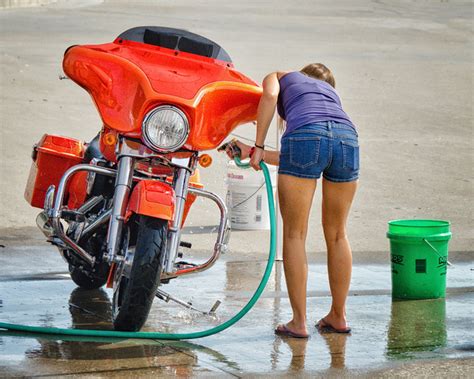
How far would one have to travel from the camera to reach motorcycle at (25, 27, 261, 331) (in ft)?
18.9

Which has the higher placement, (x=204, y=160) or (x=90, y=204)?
(x=204, y=160)

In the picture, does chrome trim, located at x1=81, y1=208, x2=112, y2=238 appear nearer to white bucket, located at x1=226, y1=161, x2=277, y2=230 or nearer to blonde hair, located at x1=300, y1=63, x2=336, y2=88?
blonde hair, located at x1=300, y1=63, x2=336, y2=88

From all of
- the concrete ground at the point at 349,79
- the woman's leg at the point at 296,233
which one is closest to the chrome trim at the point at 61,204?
the woman's leg at the point at 296,233

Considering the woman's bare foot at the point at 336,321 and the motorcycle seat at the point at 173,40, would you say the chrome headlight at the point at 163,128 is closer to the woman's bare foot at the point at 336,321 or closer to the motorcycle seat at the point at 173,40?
the motorcycle seat at the point at 173,40

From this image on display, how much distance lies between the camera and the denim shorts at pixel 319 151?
6133 millimetres

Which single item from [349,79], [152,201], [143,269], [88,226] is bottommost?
[143,269]

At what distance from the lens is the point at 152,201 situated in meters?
5.71

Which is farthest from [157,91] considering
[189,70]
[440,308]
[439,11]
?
[439,11]

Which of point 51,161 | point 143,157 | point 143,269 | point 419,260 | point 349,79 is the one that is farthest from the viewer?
point 349,79

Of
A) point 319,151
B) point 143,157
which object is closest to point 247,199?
point 319,151

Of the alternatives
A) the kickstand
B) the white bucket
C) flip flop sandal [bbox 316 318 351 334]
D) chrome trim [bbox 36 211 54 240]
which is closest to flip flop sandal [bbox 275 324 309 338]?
flip flop sandal [bbox 316 318 351 334]

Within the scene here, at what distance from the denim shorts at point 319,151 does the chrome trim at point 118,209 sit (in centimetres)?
85

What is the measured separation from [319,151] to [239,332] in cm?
107

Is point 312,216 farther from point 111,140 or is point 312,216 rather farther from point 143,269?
point 143,269
